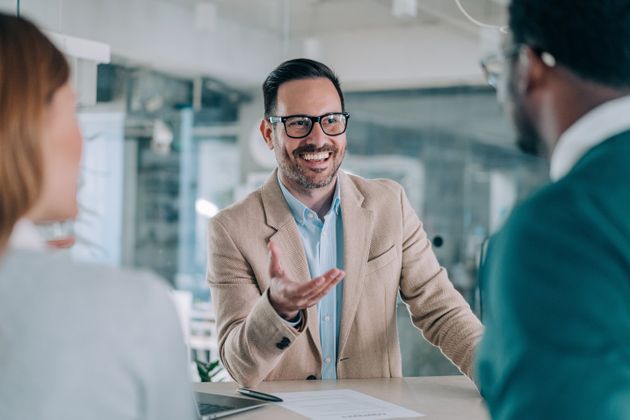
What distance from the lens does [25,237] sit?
3.07ft

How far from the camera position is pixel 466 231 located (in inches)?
219

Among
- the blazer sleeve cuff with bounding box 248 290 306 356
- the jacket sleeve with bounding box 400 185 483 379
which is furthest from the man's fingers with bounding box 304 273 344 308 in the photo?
the jacket sleeve with bounding box 400 185 483 379

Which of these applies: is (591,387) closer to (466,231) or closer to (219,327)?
(219,327)

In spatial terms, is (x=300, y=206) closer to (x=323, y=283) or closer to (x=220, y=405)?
(x=323, y=283)

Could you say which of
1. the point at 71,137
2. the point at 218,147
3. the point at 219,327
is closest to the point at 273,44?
the point at 218,147

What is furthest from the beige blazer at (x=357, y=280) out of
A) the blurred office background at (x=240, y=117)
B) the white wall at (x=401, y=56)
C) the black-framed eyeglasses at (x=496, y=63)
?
the white wall at (x=401, y=56)

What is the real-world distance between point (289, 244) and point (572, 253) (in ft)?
5.07

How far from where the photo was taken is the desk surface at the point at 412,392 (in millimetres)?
1744

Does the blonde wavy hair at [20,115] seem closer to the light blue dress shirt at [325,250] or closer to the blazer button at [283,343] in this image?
Answer: the blazer button at [283,343]

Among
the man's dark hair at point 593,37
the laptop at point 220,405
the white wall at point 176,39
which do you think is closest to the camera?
the man's dark hair at point 593,37

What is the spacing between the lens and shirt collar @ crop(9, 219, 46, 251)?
92cm

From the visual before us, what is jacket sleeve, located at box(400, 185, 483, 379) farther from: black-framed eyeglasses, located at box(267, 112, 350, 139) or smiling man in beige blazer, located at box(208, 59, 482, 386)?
black-framed eyeglasses, located at box(267, 112, 350, 139)

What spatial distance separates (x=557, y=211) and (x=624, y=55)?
226 mm

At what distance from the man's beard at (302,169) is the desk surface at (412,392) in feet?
2.03
